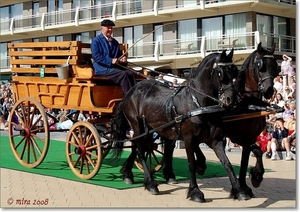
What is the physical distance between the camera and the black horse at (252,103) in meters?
8.02

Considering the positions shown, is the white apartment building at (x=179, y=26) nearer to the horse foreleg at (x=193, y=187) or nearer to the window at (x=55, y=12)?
the window at (x=55, y=12)

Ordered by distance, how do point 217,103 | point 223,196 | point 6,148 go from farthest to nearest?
point 6,148
point 223,196
point 217,103

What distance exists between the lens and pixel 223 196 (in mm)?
8500

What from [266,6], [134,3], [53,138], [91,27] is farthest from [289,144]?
[91,27]

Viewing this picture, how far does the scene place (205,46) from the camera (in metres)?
28.4

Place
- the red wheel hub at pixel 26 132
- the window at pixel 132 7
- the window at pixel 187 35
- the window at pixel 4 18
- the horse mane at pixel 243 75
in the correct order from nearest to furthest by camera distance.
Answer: the horse mane at pixel 243 75 → the red wheel hub at pixel 26 132 → the window at pixel 187 35 → the window at pixel 132 7 → the window at pixel 4 18

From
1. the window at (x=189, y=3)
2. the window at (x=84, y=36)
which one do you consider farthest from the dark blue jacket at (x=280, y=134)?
the window at (x=84, y=36)

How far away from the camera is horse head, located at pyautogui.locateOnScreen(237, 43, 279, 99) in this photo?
7992 millimetres

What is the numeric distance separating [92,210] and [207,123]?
226cm

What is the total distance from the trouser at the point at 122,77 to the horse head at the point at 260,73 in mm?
2395

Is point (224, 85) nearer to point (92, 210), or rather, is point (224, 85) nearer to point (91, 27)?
point (92, 210)

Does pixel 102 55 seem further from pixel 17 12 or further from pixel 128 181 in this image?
pixel 17 12

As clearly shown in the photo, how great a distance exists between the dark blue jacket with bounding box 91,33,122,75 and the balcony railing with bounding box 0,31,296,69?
16882 millimetres

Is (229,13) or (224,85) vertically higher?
(229,13)
